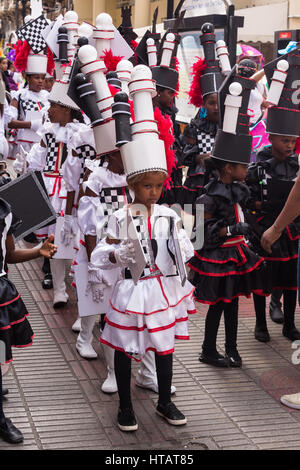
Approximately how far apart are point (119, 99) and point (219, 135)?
1167mm

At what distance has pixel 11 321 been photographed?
3949 millimetres

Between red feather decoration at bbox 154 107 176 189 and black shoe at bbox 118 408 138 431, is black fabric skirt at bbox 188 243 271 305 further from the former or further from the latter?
black shoe at bbox 118 408 138 431

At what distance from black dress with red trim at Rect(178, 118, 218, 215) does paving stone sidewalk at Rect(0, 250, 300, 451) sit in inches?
79.2

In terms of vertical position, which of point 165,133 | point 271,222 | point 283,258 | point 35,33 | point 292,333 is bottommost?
point 292,333

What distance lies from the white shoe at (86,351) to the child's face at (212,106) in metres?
2.74

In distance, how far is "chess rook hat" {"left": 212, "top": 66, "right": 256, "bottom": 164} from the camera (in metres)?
4.94

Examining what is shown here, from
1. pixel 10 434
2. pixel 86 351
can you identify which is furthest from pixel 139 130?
pixel 86 351

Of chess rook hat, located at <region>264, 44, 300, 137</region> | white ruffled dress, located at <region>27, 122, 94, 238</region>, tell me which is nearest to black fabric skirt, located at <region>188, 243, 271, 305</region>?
chess rook hat, located at <region>264, 44, 300, 137</region>

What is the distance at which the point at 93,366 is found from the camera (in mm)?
5121

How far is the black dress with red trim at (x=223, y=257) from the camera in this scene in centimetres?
500

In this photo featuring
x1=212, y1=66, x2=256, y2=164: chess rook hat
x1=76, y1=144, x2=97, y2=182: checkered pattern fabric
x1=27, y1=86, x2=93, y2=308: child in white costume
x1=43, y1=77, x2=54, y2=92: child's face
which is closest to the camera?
x1=212, y1=66, x2=256, y2=164: chess rook hat

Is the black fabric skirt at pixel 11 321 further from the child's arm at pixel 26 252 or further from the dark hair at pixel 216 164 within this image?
the dark hair at pixel 216 164

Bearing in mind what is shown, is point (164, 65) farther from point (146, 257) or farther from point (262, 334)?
point (146, 257)

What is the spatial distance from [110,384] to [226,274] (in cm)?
111
